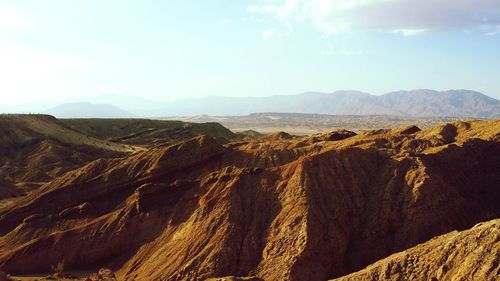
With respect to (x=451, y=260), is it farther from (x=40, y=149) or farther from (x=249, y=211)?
(x=40, y=149)

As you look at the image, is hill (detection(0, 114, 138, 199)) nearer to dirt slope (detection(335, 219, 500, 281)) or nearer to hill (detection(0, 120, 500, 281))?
hill (detection(0, 120, 500, 281))

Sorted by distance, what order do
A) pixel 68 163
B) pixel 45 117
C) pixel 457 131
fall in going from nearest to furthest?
pixel 457 131 → pixel 68 163 → pixel 45 117

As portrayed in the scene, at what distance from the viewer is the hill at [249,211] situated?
31.9 m

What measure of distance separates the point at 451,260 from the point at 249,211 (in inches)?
665

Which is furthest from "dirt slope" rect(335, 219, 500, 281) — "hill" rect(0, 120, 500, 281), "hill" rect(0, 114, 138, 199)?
"hill" rect(0, 114, 138, 199)

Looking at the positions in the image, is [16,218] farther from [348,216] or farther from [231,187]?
[348,216]

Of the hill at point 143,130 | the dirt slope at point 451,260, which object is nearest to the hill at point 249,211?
the dirt slope at point 451,260

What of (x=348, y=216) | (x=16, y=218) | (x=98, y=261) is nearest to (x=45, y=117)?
(x=16, y=218)

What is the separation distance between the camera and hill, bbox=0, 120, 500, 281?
31891 mm

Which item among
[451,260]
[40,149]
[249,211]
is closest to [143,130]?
[40,149]

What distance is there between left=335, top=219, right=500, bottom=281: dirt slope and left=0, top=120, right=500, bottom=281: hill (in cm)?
906

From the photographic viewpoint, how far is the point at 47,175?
76625mm

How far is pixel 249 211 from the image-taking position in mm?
35031

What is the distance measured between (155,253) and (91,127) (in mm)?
97913
